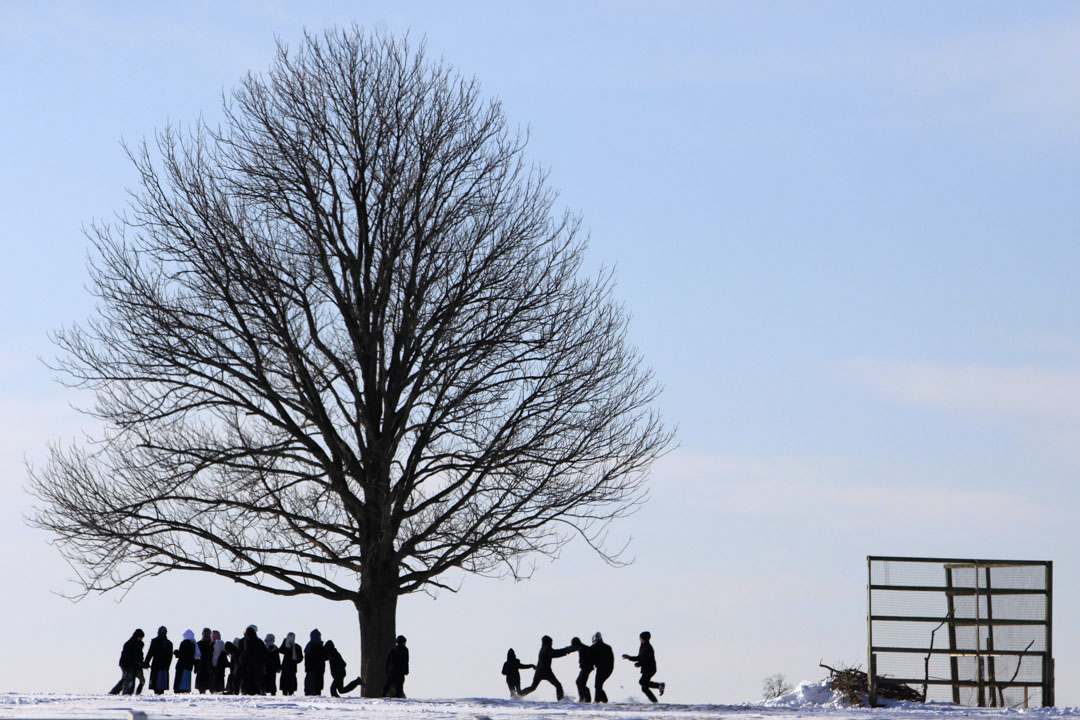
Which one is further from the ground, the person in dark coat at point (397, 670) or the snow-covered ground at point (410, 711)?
the person in dark coat at point (397, 670)

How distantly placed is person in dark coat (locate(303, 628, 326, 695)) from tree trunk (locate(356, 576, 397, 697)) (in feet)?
4.96

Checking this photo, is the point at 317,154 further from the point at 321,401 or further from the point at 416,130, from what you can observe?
the point at 321,401

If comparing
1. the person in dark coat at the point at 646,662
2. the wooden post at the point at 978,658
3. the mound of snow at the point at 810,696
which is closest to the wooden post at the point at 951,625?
the wooden post at the point at 978,658

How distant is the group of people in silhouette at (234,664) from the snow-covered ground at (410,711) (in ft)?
14.0

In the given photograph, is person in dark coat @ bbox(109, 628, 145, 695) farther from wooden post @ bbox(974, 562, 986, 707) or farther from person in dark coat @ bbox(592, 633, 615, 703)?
wooden post @ bbox(974, 562, 986, 707)

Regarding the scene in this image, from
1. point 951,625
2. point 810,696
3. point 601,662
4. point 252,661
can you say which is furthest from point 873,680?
point 252,661

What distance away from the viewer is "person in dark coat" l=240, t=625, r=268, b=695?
89.0ft

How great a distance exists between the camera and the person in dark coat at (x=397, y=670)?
82.0ft

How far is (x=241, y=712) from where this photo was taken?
59.8 feet

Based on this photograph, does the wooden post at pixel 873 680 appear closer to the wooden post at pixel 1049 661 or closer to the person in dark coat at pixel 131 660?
the wooden post at pixel 1049 661

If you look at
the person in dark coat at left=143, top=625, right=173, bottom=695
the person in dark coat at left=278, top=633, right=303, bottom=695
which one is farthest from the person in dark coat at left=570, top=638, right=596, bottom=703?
the person in dark coat at left=143, top=625, right=173, bottom=695

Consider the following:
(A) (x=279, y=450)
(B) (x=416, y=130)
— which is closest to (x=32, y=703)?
(A) (x=279, y=450)

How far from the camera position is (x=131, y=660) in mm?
28328

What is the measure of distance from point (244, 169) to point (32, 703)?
36.0 ft
